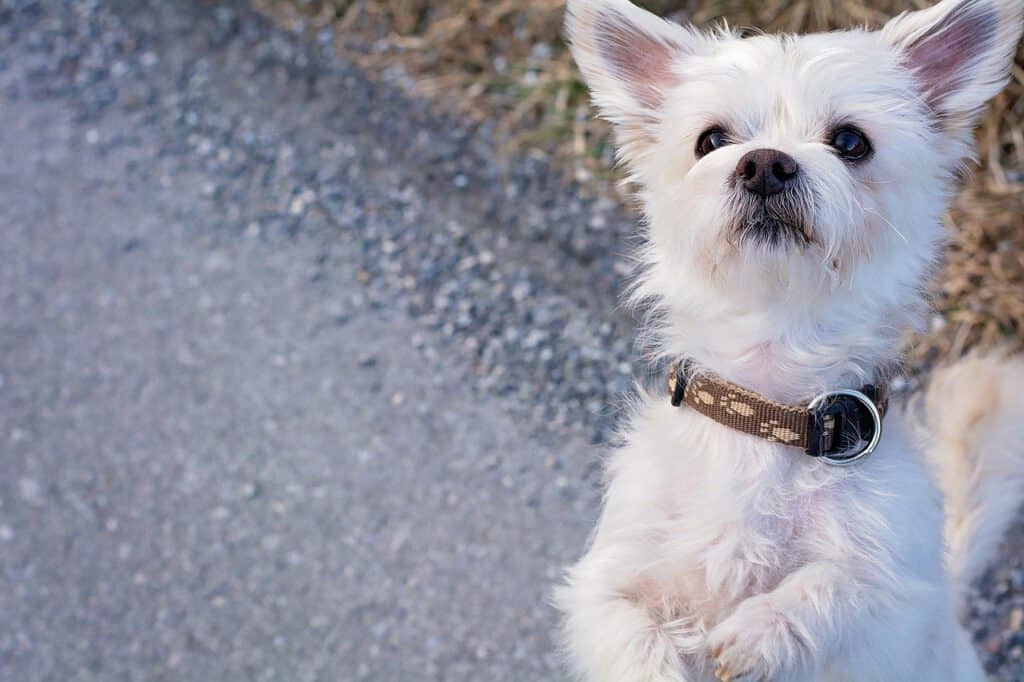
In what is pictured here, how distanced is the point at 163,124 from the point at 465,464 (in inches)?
103

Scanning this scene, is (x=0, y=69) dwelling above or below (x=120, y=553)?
above

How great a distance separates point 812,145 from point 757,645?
129cm

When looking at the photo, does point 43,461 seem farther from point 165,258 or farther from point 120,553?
point 165,258

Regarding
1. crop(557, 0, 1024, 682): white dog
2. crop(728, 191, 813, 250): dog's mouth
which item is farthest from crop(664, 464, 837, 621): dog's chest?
crop(728, 191, 813, 250): dog's mouth

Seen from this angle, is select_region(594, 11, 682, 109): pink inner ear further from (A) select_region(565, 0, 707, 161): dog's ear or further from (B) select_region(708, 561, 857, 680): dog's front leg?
(B) select_region(708, 561, 857, 680): dog's front leg

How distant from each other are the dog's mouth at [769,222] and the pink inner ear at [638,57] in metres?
0.68

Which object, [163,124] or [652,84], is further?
[163,124]

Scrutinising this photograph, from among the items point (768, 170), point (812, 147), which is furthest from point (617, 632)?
point (812, 147)

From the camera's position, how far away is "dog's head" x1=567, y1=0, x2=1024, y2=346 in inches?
107

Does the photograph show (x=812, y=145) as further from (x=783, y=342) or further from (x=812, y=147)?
(x=783, y=342)

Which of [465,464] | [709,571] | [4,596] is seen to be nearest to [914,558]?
[709,571]

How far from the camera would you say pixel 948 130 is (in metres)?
2.99

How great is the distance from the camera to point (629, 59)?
3217 millimetres

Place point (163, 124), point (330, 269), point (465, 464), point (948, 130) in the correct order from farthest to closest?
Answer: point (163, 124) → point (330, 269) → point (465, 464) → point (948, 130)
